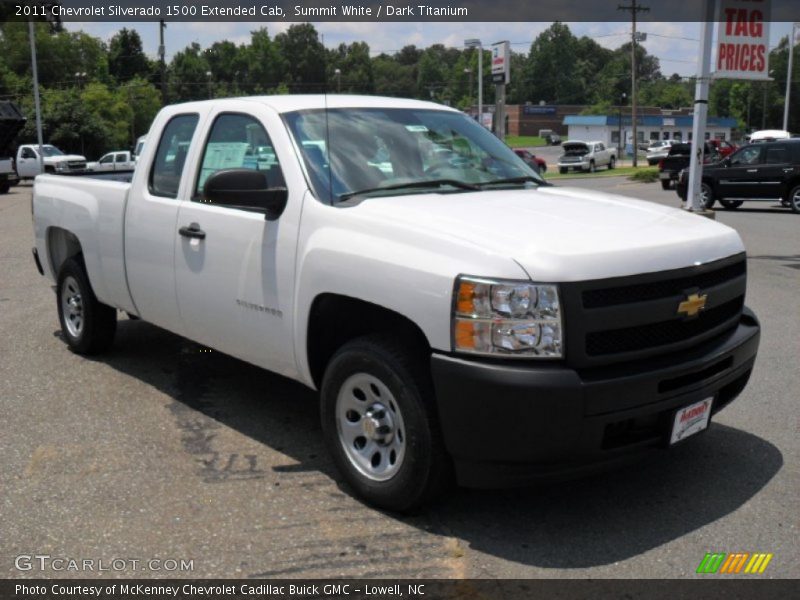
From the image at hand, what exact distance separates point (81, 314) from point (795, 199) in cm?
1918

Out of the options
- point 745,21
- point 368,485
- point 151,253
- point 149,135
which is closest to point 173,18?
point 149,135

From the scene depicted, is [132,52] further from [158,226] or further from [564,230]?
[564,230]

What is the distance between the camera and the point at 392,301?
12.3 ft

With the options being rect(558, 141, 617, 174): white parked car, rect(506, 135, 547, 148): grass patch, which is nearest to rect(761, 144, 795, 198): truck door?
rect(558, 141, 617, 174): white parked car

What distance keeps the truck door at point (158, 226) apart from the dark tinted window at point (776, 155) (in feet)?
64.7

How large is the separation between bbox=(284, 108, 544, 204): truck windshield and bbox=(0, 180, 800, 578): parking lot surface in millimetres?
1528

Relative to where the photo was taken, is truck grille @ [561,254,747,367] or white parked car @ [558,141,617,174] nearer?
truck grille @ [561,254,747,367]

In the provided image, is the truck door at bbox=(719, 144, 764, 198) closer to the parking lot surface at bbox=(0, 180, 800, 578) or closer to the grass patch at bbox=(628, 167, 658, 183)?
the parking lot surface at bbox=(0, 180, 800, 578)

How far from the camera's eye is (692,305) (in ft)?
12.6

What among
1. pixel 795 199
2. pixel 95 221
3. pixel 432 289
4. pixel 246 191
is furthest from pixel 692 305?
pixel 795 199

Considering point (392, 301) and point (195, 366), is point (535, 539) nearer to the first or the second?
point (392, 301)

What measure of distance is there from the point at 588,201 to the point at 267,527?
2335 millimetres

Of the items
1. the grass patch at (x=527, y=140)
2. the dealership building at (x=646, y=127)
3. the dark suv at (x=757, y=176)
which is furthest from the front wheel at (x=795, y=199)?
the grass patch at (x=527, y=140)

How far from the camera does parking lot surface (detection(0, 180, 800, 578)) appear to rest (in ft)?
11.9
